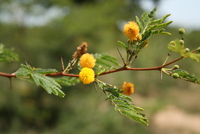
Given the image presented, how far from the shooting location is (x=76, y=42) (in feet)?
34.8

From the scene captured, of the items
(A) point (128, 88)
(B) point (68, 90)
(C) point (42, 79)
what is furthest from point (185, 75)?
(B) point (68, 90)

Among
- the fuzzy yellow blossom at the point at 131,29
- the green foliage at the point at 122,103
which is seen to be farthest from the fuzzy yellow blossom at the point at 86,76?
the fuzzy yellow blossom at the point at 131,29

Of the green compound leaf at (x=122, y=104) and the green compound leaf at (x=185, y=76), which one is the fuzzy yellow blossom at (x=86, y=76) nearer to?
the green compound leaf at (x=122, y=104)

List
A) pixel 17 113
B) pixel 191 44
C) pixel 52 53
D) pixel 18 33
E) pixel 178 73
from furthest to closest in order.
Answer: pixel 191 44 < pixel 18 33 < pixel 52 53 < pixel 17 113 < pixel 178 73

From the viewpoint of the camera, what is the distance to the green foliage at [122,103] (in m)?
0.92

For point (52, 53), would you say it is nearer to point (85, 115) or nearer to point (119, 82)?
point (119, 82)

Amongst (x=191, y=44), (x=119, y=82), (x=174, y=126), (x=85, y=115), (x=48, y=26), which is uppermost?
(x=48, y=26)

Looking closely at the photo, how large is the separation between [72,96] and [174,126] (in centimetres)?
577

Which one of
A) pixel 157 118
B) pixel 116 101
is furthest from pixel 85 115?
pixel 116 101

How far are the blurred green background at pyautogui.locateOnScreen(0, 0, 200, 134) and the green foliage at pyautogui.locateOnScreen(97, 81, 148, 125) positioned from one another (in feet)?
21.7

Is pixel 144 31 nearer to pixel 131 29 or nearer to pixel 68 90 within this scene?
pixel 131 29

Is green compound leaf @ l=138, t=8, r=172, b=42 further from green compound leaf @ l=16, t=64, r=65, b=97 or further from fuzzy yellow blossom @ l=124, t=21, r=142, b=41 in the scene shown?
green compound leaf @ l=16, t=64, r=65, b=97

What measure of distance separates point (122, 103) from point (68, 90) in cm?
932

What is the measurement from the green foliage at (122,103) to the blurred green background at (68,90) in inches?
260
